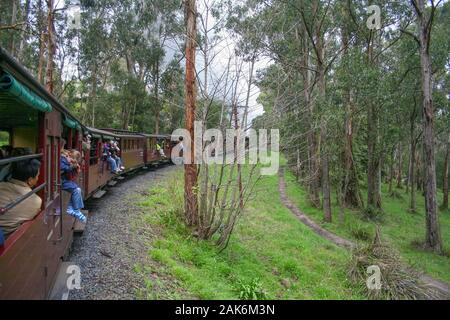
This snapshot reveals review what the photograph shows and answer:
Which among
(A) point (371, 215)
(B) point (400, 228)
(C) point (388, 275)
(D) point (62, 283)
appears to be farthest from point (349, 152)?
(D) point (62, 283)

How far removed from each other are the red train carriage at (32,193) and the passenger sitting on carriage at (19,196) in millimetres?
103

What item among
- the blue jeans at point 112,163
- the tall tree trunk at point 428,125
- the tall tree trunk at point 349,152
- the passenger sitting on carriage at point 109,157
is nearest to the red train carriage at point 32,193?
the passenger sitting on carriage at point 109,157

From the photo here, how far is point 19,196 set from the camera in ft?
11.4

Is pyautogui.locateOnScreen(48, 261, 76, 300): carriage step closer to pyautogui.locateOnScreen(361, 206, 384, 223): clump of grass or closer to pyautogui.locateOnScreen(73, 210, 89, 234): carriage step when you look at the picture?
pyautogui.locateOnScreen(73, 210, 89, 234): carriage step

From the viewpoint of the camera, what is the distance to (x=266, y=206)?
56.3 ft

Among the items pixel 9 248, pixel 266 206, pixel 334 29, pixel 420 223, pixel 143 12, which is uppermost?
pixel 143 12

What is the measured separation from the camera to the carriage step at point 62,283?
4.62 metres

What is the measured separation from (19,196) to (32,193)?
23 centimetres

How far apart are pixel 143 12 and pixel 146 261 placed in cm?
2724

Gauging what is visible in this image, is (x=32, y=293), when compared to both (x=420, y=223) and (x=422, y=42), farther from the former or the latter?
(x=420, y=223)

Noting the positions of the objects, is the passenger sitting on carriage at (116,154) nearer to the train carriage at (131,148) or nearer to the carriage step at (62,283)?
the train carriage at (131,148)

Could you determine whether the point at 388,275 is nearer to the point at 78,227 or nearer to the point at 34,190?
the point at 78,227
